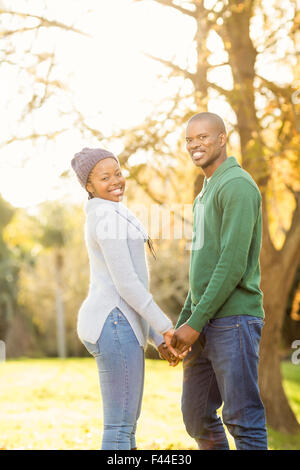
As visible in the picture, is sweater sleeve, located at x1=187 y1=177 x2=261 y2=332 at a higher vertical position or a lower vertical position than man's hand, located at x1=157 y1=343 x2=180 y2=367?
higher

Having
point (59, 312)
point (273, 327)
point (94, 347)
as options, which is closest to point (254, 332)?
point (94, 347)

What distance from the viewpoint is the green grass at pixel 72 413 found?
19.2 ft

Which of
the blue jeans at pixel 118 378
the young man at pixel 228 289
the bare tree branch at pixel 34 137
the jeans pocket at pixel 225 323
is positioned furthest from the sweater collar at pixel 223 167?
the bare tree branch at pixel 34 137

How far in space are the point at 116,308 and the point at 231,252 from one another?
636 millimetres

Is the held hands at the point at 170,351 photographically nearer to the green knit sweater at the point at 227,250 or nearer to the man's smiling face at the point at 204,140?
the green knit sweater at the point at 227,250

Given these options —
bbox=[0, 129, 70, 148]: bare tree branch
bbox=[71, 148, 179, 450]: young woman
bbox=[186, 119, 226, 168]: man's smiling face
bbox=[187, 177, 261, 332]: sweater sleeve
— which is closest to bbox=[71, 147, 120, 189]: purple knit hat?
bbox=[71, 148, 179, 450]: young woman

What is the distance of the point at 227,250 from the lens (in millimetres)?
3018

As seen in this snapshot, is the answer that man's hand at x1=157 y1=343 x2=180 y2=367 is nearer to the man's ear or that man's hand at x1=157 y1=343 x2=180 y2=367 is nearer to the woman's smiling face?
the woman's smiling face

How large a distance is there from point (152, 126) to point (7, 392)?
6.01 metres

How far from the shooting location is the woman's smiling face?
10.4ft

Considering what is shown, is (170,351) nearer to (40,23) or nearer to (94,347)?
(94,347)

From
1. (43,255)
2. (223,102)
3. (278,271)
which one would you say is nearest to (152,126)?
(223,102)

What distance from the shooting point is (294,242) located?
787 cm

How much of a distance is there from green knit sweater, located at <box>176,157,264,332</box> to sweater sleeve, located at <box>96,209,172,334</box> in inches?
7.9
